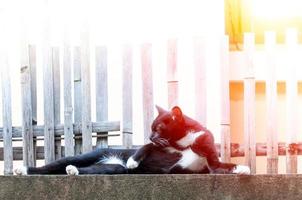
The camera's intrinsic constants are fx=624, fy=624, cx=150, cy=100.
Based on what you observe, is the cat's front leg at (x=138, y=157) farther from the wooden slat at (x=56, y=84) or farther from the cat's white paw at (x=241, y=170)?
the wooden slat at (x=56, y=84)

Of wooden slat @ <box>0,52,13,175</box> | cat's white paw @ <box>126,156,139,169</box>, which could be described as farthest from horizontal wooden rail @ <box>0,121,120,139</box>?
cat's white paw @ <box>126,156,139,169</box>

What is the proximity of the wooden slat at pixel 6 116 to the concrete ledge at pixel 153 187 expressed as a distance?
123cm

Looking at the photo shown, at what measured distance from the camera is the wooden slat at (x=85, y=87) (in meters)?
4.47

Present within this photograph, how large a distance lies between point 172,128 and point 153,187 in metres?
0.61

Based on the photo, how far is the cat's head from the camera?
12.4 feet

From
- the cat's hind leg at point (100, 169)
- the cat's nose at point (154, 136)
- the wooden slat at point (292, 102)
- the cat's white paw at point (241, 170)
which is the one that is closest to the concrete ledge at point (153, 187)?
the cat's white paw at point (241, 170)

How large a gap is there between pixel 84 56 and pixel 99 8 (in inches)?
30.5

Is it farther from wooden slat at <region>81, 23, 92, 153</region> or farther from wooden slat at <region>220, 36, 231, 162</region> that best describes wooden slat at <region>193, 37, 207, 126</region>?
wooden slat at <region>81, 23, 92, 153</region>

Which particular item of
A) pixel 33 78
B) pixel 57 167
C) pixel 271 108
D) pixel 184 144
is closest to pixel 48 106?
pixel 33 78

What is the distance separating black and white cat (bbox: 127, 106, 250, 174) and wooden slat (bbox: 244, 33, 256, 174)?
2.44ft

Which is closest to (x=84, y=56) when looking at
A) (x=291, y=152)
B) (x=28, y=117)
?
(x=28, y=117)

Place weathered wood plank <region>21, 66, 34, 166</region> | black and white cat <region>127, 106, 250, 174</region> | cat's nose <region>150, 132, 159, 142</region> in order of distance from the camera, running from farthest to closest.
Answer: weathered wood plank <region>21, 66, 34, 166</region> < cat's nose <region>150, 132, 159, 142</region> < black and white cat <region>127, 106, 250, 174</region>

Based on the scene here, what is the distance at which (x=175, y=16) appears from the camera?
5176mm

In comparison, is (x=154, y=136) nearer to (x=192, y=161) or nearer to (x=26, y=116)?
(x=192, y=161)
